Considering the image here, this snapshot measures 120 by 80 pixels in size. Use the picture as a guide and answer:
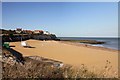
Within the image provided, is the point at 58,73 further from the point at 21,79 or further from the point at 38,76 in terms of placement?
the point at 21,79

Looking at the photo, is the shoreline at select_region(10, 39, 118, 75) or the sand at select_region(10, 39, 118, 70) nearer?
the shoreline at select_region(10, 39, 118, 75)

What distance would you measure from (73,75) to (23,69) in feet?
4.43

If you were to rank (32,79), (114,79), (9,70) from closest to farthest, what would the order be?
1. (32,79)
2. (9,70)
3. (114,79)

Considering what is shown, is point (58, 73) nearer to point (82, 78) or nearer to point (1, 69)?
point (82, 78)

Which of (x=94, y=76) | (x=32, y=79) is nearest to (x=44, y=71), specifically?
(x=32, y=79)

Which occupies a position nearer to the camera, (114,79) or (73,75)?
(73,75)

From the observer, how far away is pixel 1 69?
6242 millimetres

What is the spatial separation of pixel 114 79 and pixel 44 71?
2.03 m

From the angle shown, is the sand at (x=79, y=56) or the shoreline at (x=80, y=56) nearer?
the shoreline at (x=80, y=56)

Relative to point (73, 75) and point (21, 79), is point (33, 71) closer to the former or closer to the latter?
point (21, 79)

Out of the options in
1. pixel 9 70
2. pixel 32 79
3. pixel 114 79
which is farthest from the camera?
pixel 114 79

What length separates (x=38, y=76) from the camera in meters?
6.01

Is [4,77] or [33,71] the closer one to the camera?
[4,77]

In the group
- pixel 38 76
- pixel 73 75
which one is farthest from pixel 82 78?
pixel 38 76
